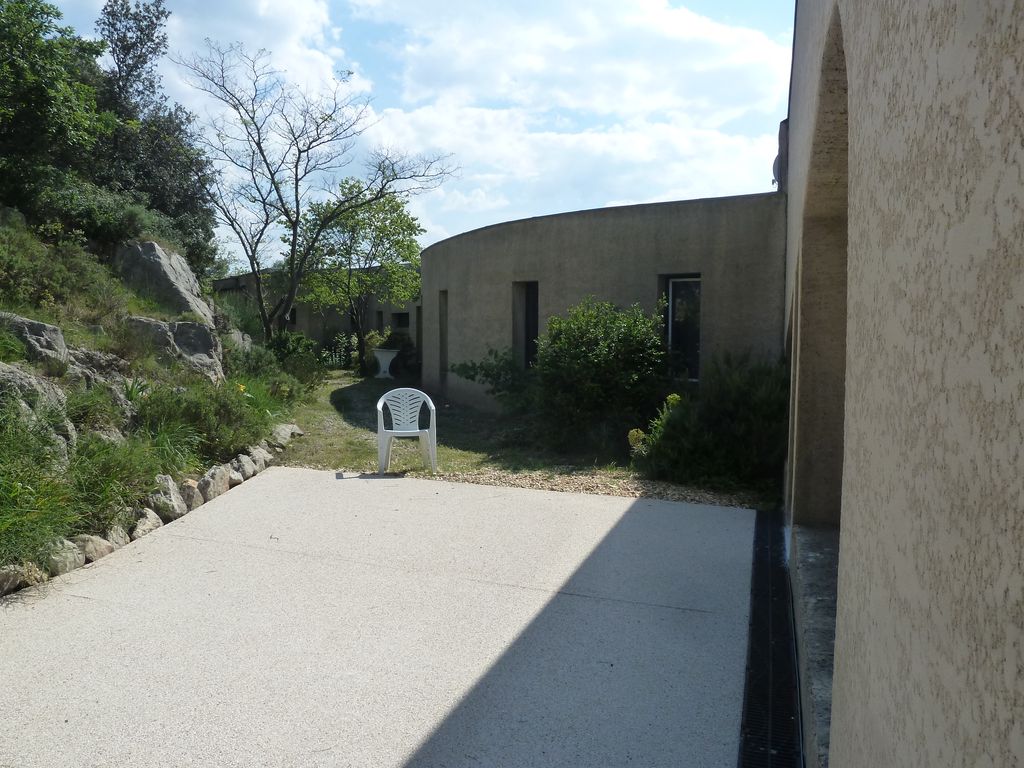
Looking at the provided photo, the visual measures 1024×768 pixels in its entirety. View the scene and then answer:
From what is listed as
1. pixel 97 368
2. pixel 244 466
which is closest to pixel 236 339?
pixel 97 368

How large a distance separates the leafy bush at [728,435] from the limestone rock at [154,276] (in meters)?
7.38

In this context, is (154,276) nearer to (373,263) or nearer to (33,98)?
(33,98)

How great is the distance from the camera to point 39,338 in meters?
7.94

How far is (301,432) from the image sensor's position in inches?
422

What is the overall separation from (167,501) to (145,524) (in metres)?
0.39

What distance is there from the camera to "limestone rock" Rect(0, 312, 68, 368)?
7797 mm

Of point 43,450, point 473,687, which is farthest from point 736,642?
point 43,450

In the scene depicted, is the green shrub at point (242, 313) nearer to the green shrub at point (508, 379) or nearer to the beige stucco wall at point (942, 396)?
the green shrub at point (508, 379)

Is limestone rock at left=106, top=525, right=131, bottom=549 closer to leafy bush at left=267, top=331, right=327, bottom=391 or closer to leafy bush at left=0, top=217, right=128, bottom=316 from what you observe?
leafy bush at left=0, top=217, right=128, bottom=316

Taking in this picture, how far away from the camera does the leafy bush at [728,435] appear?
26.5 ft

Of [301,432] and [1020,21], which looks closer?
[1020,21]

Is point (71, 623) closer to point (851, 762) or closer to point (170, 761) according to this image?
point (170, 761)

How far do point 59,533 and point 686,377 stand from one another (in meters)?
7.95

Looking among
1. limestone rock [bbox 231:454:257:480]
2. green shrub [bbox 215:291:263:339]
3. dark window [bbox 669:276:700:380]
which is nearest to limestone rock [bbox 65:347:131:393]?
limestone rock [bbox 231:454:257:480]
